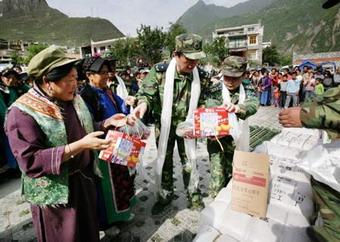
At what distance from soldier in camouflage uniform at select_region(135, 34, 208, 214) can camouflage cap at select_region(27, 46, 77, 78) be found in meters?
0.92

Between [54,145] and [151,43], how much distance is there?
30385mm

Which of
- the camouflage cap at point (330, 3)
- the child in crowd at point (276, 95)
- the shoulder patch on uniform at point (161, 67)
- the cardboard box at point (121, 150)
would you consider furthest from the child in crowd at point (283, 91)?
the cardboard box at point (121, 150)

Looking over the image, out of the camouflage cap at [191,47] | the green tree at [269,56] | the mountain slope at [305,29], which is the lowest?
the camouflage cap at [191,47]

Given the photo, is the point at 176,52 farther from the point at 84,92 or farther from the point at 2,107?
the point at 2,107

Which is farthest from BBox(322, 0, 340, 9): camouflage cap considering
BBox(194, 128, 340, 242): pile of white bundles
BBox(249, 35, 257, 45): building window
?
BBox(249, 35, 257, 45): building window

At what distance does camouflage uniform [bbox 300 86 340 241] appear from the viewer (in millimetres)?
1392

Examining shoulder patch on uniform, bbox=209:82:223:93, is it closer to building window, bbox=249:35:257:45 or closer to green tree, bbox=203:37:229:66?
green tree, bbox=203:37:229:66

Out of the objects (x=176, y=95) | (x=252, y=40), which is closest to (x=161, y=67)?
(x=176, y=95)

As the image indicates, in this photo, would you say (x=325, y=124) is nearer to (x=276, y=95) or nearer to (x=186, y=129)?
(x=186, y=129)

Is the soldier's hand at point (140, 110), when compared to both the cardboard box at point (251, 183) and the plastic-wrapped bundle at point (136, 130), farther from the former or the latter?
the cardboard box at point (251, 183)

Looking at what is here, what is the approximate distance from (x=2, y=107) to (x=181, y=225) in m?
3.46

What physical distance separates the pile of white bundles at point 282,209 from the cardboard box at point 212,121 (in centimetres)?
49

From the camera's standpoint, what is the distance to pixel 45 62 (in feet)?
4.79

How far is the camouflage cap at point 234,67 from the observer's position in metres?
2.41
